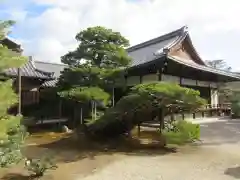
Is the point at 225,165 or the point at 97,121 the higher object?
the point at 97,121

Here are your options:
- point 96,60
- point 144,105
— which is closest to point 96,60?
point 96,60

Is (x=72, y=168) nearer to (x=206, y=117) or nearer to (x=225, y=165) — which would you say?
(x=225, y=165)

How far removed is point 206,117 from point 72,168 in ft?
50.1

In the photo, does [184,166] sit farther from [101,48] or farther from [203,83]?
[203,83]

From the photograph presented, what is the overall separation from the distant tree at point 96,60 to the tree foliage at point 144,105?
2063 mm

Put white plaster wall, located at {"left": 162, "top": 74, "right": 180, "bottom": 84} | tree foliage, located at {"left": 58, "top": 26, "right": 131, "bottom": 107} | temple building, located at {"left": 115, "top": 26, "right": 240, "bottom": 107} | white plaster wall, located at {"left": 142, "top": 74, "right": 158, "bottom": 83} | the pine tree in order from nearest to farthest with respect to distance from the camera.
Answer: the pine tree < tree foliage, located at {"left": 58, "top": 26, "right": 131, "bottom": 107} < temple building, located at {"left": 115, "top": 26, "right": 240, "bottom": 107} < white plaster wall, located at {"left": 142, "top": 74, "right": 158, "bottom": 83} < white plaster wall, located at {"left": 162, "top": 74, "right": 180, "bottom": 84}

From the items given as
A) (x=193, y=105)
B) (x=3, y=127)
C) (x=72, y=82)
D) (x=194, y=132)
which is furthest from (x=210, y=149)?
(x=3, y=127)

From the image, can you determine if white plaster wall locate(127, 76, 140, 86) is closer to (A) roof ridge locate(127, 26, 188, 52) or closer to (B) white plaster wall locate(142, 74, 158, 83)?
(B) white plaster wall locate(142, 74, 158, 83)

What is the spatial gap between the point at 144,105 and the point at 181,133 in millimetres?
1993

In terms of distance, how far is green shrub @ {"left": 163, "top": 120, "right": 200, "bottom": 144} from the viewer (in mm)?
12602

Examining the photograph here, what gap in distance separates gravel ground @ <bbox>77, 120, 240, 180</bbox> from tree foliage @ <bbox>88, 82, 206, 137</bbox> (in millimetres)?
2093

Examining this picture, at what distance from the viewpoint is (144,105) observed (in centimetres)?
1305

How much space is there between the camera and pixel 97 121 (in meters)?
14.1

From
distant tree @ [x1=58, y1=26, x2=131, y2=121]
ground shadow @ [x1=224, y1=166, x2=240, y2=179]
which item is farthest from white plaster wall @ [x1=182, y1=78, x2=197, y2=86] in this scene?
ground shadow @ [x1=224, y1=166, x2=240, y2=179]
